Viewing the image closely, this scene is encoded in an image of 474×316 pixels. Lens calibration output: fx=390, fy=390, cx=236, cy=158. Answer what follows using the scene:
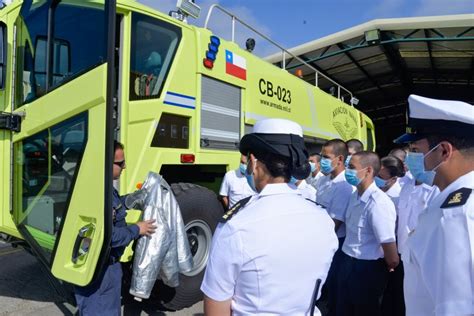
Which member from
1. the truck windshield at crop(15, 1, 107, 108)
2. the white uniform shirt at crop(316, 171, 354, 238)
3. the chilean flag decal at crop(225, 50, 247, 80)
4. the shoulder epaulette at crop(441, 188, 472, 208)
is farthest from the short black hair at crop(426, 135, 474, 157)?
the chilean flag decal at crop(225, 50, 247, 80)

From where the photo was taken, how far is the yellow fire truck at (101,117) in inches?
90.9

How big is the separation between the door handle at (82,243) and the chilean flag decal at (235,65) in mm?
2550

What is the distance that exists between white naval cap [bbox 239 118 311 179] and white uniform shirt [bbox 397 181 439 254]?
1.85 metres

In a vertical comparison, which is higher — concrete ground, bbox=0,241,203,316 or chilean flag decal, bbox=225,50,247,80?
chilean flag decal, bbox=225,50,247,80

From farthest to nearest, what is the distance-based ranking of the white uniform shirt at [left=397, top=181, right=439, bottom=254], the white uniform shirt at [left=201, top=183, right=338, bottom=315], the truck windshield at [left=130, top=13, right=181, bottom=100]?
the truck windshield at [left=130, top=13, right=181, bottom=100] < the white uniform shirt at [left=397, top=181, right=439, bottom=254] < the white uniform shirt at [left=201, top=183, right=338, bottom=315]

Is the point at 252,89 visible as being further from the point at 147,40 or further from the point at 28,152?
the point at 28,152

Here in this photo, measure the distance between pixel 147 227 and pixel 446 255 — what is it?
80.2 inches

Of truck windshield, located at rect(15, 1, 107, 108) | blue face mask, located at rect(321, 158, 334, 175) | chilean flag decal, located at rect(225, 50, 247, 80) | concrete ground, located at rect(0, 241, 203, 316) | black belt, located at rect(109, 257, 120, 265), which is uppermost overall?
chilean flag decal, located at rect(225, 50, 247, 80)

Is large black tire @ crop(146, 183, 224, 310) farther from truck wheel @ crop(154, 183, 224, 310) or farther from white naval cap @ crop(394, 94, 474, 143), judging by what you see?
white naval cap @ crop(394, 94, 474, 143)

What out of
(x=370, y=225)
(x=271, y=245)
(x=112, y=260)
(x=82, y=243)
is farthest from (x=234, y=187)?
(x=271, y=245)

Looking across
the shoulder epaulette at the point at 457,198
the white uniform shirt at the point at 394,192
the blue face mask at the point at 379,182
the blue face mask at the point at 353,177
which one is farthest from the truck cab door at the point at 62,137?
the white uniform shirt at the point at 394,192

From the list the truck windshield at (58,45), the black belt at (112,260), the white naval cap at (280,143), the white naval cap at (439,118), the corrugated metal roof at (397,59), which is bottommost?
the black belt at (112,260)

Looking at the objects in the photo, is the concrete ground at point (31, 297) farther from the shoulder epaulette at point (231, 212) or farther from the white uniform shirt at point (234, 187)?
the shoulder epaulette at point (231, 212)

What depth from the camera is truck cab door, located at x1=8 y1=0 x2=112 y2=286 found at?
2277 mm
